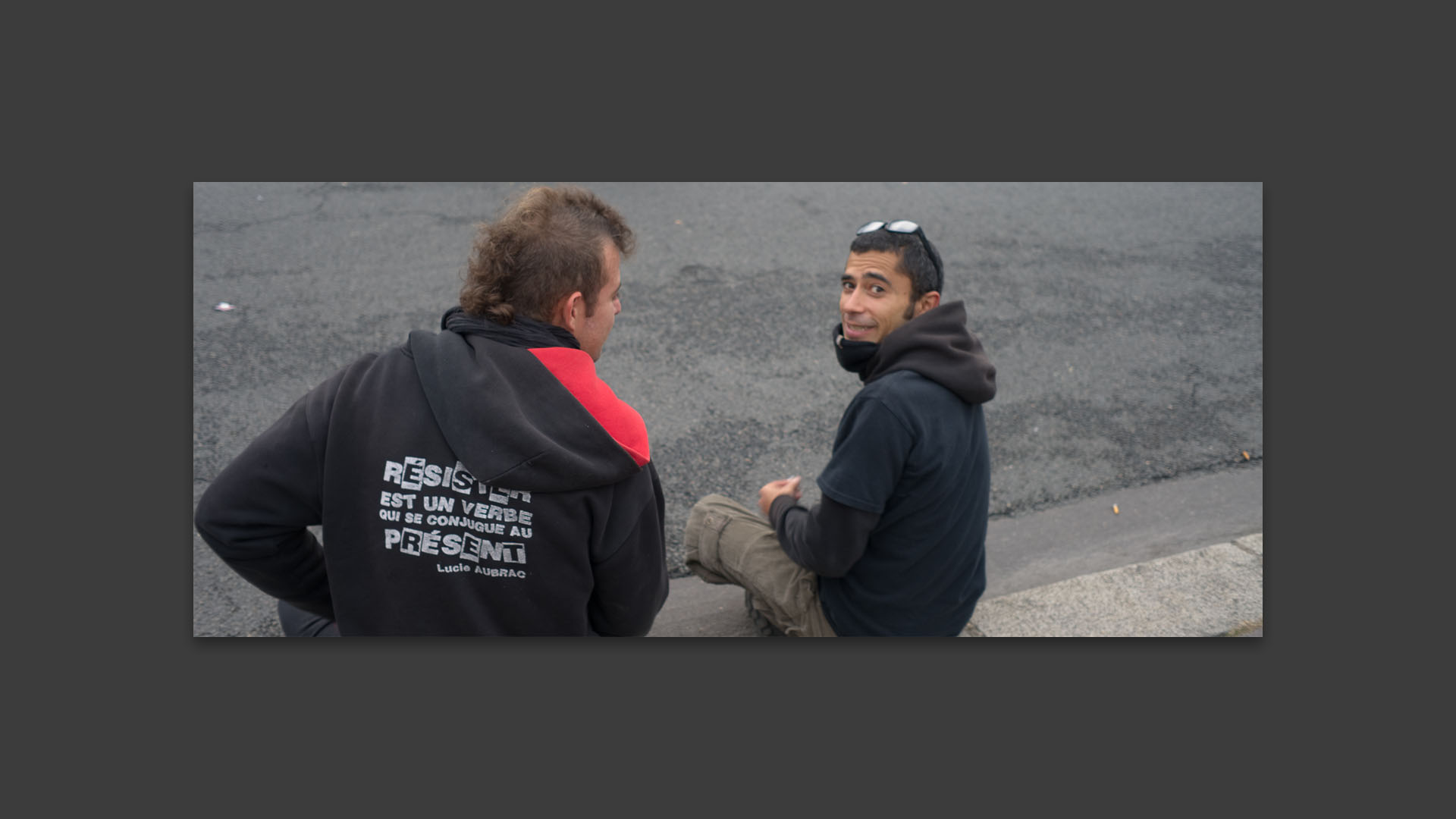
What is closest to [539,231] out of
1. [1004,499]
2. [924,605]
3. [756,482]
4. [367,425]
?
[367,425]

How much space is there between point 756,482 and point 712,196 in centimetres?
358

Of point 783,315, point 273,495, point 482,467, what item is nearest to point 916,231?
point 482,467

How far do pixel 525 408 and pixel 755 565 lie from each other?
1175 mm

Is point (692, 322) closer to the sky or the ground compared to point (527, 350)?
closer to the sky

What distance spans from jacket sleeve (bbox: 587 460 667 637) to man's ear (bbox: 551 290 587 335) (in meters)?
0.33

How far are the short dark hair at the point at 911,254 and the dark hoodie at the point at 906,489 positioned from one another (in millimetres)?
96

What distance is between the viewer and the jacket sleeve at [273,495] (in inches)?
74.7

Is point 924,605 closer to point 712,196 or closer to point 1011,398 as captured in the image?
point 1011,398

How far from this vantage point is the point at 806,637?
2.78 m

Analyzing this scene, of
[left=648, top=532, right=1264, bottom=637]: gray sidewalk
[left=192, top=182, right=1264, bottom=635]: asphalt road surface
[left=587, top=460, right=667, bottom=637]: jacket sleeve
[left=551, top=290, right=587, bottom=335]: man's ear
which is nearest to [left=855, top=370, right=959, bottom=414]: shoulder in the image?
[left=587, top=460, right=667, bottom=637]: jacket sleeve

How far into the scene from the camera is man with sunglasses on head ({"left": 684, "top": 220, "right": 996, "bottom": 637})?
226 cm

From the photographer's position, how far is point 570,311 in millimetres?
1973

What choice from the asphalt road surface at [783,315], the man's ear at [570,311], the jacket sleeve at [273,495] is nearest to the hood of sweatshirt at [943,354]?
the man's ear at [570,311]

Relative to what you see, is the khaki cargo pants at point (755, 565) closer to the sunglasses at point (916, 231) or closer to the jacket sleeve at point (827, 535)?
the jacket sleeve at point (827, 535)
